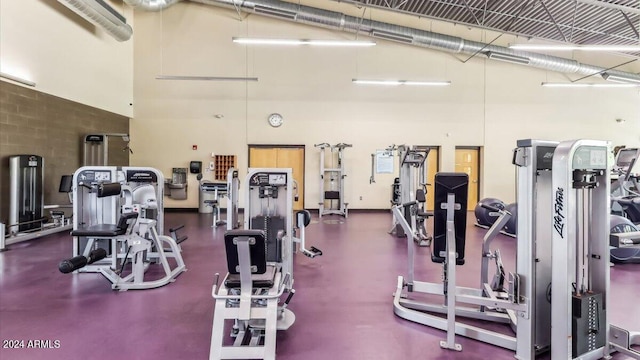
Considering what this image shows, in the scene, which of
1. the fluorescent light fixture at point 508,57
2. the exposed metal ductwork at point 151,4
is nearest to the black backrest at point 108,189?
the exposed metal ductwork at point 151,4

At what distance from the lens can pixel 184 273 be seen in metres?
3.83

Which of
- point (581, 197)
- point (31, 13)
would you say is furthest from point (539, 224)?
point (31, 13)

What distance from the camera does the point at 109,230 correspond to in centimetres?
324

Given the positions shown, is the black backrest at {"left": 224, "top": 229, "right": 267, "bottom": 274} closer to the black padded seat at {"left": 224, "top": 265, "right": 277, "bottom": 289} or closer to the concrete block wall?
the black padded seat at {"left": 224, "top": 265, "right": 277, "bottom": 289}

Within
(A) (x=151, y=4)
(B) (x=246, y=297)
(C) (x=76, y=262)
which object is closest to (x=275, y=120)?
(A) (x=151, y=4)

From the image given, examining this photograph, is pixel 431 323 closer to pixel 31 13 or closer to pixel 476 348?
pixel 476 348

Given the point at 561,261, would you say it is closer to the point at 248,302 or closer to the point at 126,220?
the point at 248,302

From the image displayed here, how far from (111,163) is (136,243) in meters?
5.86

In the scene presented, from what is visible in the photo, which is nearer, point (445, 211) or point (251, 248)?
point (251, 248)

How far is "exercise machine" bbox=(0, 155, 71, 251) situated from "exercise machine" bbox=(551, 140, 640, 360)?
23.3 feet

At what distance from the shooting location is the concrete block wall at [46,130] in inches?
211

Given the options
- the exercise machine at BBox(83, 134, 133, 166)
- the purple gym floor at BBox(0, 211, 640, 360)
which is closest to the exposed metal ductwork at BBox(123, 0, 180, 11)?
the exercise machine at BBox(83, 134, 133, 166)

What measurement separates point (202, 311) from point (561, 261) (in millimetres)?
2813

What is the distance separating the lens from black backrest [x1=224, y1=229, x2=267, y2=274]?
2014 millimetres
